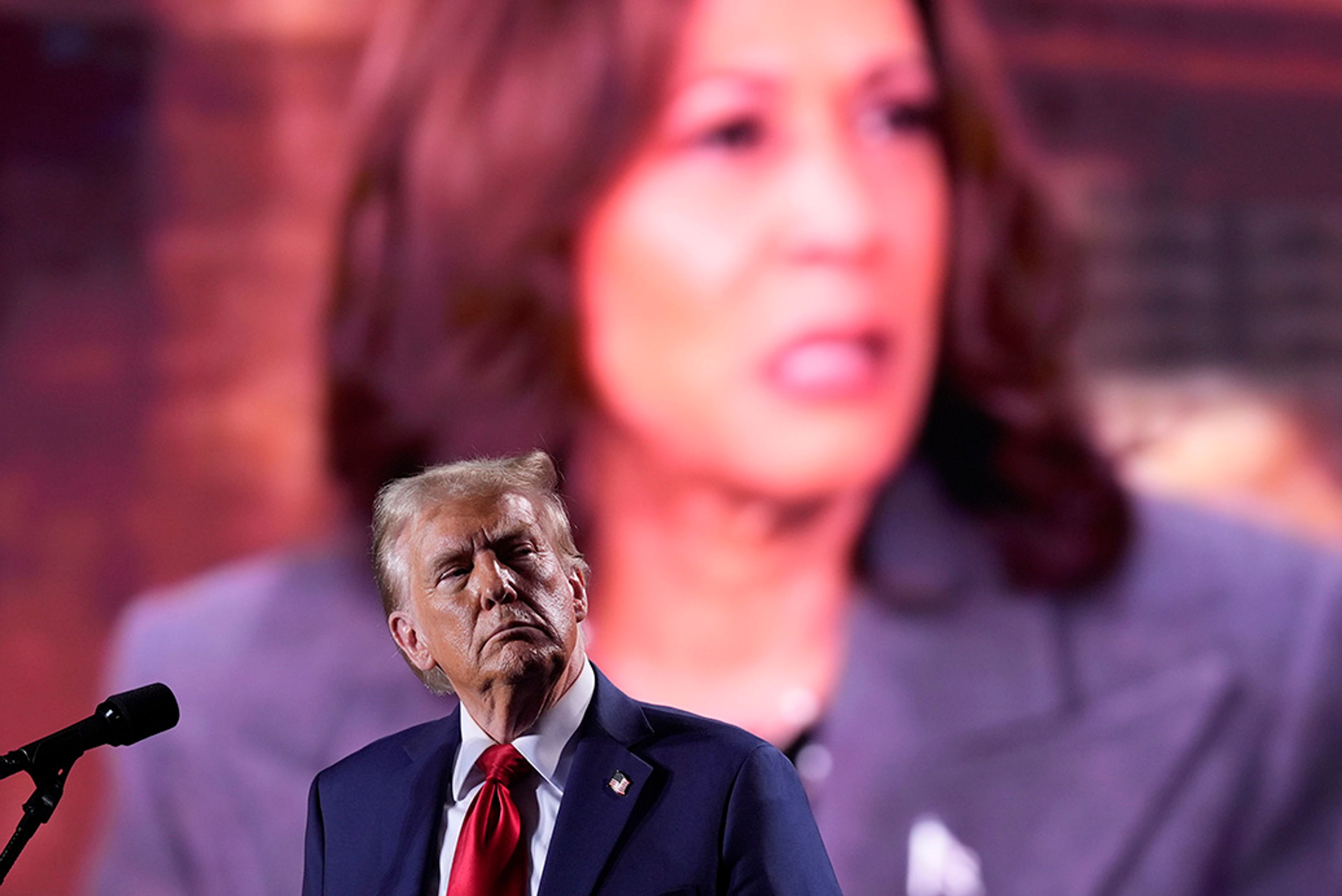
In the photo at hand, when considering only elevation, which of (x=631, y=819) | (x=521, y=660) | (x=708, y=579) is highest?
(x=521, y=660)

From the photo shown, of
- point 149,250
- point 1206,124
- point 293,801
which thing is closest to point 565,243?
point 149,250

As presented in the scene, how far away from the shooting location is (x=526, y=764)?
905 millimetres

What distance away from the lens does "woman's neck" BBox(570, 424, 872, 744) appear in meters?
2.47

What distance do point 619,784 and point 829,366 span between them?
1599 millimetres

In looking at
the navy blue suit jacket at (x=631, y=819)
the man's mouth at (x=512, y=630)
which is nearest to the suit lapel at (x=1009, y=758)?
the navy blue suit jacket at (x=631, y=819)

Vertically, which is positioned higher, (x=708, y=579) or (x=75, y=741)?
(x=75, y=741)

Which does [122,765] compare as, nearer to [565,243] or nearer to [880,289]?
[565,243]

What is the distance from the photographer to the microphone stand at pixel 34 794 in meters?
0.98

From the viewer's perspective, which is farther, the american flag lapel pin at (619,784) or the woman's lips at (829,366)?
the woman's lips at (829,366)

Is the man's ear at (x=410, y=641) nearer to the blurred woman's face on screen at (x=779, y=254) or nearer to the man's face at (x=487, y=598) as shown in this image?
the man's face at (x=487, y=598)

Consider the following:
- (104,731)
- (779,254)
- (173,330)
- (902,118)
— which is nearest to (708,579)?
(779,254)

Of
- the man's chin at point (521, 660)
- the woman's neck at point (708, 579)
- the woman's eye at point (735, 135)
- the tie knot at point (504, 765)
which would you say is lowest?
the woman's neck at point (708, 579)

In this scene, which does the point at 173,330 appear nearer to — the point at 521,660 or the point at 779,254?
the point at 779,254

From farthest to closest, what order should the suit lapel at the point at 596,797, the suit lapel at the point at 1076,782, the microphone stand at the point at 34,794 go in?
the suit lapel at the point at 1076,782 < the microphone stand at the point at 34,794 < the suit lapel at the point at 596,797
